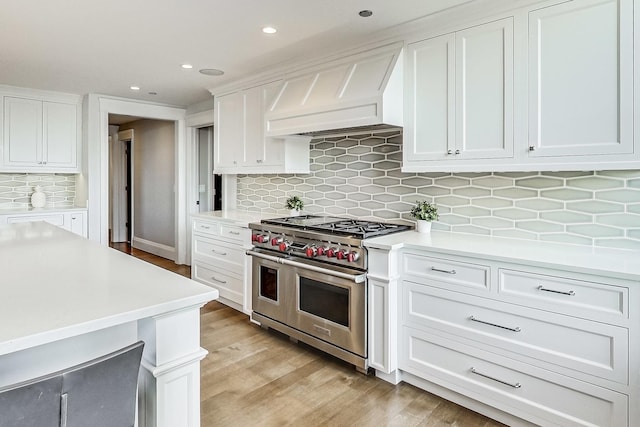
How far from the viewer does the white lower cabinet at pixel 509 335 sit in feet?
5.78

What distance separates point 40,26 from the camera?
2773mm

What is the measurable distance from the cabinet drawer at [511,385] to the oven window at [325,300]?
450 mm

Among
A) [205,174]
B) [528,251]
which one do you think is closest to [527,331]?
[528,251]

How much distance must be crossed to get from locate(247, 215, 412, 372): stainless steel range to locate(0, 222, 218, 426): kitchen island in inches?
54.7

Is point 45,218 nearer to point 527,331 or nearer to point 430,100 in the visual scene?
point 430,100

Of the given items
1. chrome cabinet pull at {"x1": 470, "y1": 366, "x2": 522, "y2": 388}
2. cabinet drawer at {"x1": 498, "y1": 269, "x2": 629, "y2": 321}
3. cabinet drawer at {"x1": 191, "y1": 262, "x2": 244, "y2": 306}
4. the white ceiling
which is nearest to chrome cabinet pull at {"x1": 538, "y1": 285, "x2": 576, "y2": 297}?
cabinet drawer at {"x1": 498, "y1": 269, "x2": 629, "y2": 321}

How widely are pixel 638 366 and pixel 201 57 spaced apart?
3609 millimetres

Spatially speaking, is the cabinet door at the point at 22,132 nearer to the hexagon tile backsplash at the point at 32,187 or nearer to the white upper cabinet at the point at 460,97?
the hexagon tile backsplash at the point at 32,187

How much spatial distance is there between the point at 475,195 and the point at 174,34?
249cm

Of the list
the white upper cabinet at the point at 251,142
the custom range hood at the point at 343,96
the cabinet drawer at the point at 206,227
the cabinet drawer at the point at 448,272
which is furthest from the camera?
the cabinet drawer at the point at 206,227

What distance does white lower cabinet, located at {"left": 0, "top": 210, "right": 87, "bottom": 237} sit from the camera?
4.66 meters

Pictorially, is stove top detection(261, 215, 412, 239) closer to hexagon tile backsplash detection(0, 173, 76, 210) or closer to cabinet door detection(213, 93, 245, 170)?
cabinet door detection(213, 93, 245, 170)

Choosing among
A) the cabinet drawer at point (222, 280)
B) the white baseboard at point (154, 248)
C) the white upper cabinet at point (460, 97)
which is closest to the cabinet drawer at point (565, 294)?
the white upper cabinet at point (460, 97)

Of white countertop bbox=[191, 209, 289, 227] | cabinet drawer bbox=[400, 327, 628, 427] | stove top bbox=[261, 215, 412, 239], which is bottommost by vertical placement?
cabinet drawer bbox=[400, 327, 628, 427]
